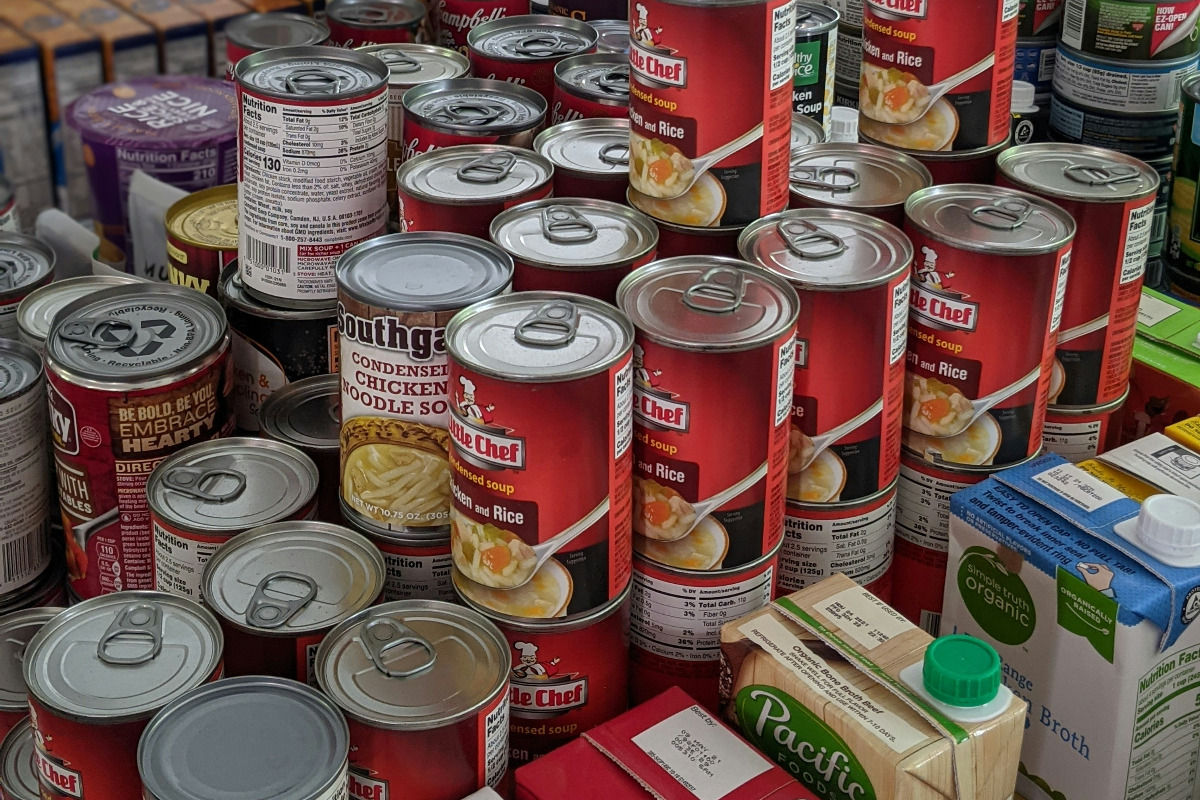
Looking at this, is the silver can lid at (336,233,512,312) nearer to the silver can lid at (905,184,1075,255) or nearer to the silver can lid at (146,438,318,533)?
the silver can lid at (146,438,318,533)

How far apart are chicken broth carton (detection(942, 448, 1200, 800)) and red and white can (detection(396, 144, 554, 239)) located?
640 millimetres

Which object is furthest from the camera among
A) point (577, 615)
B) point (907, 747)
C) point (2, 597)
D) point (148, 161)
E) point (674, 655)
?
point (148, 161)

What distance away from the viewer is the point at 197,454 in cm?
161

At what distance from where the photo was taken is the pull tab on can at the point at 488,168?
1.67 metres

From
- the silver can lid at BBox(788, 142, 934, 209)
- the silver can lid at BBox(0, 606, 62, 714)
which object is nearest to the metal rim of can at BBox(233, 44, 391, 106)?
the silver can lid at BBox(788, 142, 934, 209)

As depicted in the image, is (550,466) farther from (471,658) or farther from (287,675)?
(287,675)

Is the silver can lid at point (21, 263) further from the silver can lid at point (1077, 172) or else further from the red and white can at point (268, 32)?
the silver can lid at point (1077, 172)

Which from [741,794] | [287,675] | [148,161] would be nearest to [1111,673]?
[741,794]

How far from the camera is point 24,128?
10.4ft

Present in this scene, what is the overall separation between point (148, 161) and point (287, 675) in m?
1.59

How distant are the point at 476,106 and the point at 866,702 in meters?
0.98

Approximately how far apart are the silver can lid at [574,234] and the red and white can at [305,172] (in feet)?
0.76

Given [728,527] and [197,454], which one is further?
[197,454]

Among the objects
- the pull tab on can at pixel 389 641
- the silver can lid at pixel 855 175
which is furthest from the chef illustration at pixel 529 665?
the silver can lid at pixel 855 175
